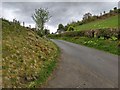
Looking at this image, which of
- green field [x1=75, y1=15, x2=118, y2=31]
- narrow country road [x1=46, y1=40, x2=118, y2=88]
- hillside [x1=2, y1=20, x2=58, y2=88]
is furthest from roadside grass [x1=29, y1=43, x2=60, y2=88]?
green field [x1=75, y1=15, x2=118, y2=31]

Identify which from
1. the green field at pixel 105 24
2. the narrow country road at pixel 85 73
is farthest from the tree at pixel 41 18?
the narrow country road at pixel 85 73

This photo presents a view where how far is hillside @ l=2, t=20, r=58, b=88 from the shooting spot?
1217 cm

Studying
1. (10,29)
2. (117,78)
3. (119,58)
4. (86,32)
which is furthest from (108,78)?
(86,32)

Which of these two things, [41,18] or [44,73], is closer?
[44,73]

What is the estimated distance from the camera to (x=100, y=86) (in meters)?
12.7

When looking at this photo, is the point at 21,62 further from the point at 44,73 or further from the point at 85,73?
the point at 85,73

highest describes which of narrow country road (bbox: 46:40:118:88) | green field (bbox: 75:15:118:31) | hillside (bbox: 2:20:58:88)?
green field (bbox: 75:15:118:31)

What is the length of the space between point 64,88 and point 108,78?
2969 mm

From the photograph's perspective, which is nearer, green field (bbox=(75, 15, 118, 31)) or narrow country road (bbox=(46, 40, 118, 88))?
narrow country road (bbox=(46, 40, 118, 88))

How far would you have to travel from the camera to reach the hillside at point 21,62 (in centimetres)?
1217

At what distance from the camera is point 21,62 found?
14578mm

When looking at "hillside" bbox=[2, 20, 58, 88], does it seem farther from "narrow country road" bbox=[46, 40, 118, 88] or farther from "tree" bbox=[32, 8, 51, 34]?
"tree" bbox=[32, 8, 51, 34]

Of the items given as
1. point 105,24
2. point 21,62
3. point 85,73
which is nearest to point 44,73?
point 21,62

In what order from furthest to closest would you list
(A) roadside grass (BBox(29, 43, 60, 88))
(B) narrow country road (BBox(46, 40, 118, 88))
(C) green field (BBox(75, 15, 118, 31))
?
(C) green field (BBox(75, 15, 118, 31))
(B) narrow country road (BBox(46, 40, 118, 88))
(A) roadside grass (BBox(29, 43, 60, 88))
